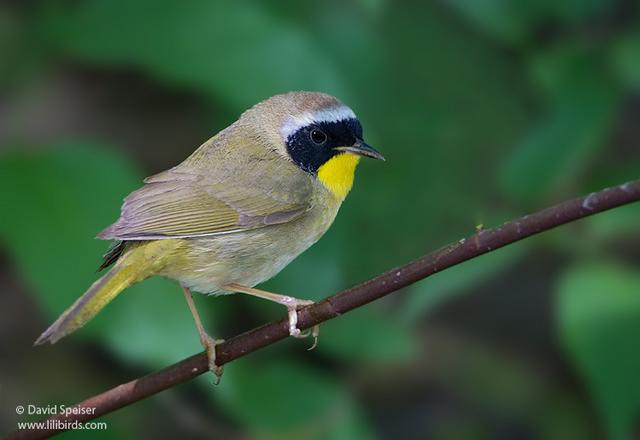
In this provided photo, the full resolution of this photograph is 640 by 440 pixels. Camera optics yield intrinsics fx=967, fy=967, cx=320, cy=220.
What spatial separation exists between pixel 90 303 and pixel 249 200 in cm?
79

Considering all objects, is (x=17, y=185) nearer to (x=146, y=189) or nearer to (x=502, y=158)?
(x=146, y=189)

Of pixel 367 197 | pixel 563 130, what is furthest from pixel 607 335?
pixel 367 197

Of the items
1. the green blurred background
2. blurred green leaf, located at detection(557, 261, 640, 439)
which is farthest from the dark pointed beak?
blurred green leaf, located at detection(557, 261, 640, 439)

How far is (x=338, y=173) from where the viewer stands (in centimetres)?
319

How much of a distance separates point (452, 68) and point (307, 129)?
1.90m

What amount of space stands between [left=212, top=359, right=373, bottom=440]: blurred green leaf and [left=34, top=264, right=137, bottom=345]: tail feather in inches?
59.2

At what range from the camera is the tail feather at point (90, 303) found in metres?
2.37

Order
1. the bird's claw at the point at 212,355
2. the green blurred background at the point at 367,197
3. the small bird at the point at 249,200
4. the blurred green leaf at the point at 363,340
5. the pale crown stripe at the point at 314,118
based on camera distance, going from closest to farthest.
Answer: the bird's claw at the point at 212,355
the small bird at the point at 249,200
the pale crown stripe at the point at 314,118
the green blurred background at the point at 367,197
the blurred green leaf at the point at 363,340

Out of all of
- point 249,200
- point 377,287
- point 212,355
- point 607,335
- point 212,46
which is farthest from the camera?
point 212,46

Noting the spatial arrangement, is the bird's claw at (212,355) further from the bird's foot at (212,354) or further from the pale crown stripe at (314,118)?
the pale crown stripe at (314,118)

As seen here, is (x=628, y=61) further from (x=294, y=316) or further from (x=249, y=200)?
(x=294, y=316)

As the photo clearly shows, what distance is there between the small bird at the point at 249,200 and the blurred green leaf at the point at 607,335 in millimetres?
1168

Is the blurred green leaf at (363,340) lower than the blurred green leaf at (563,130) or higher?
lower

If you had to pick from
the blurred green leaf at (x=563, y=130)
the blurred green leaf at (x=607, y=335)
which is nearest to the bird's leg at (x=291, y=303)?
the blurred green leaf at (x=607, y=335)
